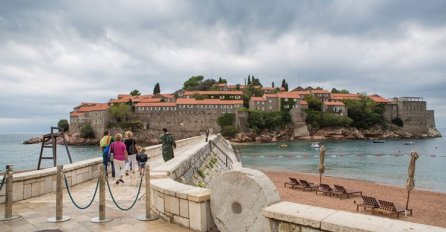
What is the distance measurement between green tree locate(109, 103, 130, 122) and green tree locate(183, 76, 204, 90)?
3147 cm

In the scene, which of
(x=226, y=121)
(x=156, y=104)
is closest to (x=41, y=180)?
(x=226, y=121)

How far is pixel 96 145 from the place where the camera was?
8981cm

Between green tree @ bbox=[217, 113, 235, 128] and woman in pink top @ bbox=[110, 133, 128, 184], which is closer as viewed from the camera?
woman in pink top @ bbox=[110, 133, 128, 184]

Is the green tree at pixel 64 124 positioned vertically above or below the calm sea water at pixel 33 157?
above

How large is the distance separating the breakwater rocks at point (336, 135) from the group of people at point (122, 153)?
77.2 meters

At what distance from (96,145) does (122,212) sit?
89406mm

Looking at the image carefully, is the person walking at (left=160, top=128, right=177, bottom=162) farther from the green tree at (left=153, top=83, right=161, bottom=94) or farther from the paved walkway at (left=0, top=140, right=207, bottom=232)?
the green tree at (left=153, top=83, right=161, bottom=94)

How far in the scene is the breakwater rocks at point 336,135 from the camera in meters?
92.7

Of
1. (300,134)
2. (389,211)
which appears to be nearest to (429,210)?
(389,211)

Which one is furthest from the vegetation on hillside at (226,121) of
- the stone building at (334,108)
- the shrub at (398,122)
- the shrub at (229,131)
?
the shrub at (398,122)

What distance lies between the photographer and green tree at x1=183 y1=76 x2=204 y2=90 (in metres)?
123

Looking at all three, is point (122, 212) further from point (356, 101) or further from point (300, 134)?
point (356, 101)

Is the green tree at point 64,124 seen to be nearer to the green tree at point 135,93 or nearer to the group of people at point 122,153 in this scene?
the green tree at point 135,93

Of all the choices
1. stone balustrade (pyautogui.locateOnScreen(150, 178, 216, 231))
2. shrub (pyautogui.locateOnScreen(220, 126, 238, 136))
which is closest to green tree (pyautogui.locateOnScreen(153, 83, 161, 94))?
shrub (pyautogui.locateOnScreen(220, 126, 238, 136))
